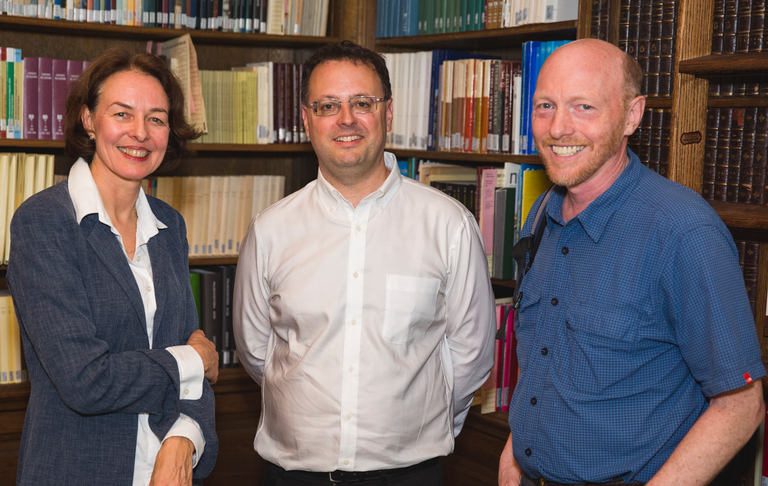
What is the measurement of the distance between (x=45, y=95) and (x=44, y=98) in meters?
0.01

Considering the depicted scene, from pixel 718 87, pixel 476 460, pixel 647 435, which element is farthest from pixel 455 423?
pixel 718 87

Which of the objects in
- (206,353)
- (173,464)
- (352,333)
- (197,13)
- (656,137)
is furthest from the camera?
(197,13)

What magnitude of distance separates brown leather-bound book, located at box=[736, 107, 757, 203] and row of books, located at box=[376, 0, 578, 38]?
72 cm

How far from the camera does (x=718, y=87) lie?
203 centimetres

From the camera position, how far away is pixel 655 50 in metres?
2.08

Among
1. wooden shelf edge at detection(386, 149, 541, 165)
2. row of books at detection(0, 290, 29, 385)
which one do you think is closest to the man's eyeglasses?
wooden shelf edge at detection(386, 149, 541, 165)

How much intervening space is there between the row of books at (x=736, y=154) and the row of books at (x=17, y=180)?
2265 mm

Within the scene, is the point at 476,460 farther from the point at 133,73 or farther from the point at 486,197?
the point at 133,73

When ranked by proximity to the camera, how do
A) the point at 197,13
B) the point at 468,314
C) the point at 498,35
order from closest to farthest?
the point at 468,314, the point at 498,35, the point at 197,13

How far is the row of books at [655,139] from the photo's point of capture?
2.08m

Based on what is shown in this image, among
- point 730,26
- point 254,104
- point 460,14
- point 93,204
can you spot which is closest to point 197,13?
point 254,104

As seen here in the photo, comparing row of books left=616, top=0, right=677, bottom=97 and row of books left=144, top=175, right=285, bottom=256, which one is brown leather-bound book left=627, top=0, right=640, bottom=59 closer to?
row of books left=616, top=0, right=677, bottom=97

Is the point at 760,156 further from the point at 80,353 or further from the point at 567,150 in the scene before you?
the point at 80,353

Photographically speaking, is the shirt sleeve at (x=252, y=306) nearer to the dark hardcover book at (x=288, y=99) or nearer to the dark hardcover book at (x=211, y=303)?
the dark hardcover book at (x=211, y=303)
